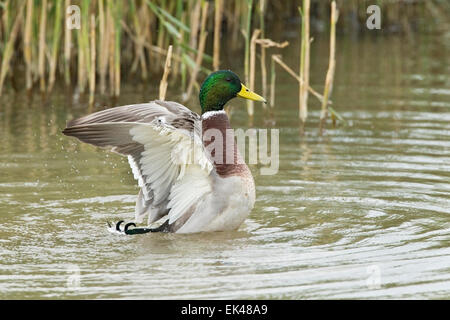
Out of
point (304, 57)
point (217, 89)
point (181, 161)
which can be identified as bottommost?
point (181, 161)

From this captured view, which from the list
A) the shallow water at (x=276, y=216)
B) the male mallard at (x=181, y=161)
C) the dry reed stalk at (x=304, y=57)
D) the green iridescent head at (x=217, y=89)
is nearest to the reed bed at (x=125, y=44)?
the dry reed stalk at (x=304, y=57)

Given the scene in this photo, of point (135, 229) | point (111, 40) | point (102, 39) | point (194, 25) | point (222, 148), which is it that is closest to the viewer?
point (222, 148)

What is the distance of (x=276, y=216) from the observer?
22.4 feet

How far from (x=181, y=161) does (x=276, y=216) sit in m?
1.02

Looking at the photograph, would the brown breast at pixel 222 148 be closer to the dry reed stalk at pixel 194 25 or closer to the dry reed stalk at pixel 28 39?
the dry reed stalk at pixel 194 25

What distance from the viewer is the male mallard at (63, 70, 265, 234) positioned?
6.00m

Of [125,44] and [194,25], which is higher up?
[194,25]

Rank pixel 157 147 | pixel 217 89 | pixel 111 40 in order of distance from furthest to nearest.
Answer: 1. pixel 111 40
2. pixel 217 89
3. pixel 157 147

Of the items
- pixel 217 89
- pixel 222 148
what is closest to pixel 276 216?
pixel 222 148

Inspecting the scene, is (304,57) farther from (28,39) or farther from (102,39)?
(28,39)

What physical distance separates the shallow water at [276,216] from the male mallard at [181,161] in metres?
0.18

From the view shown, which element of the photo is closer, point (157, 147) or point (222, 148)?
point (157, 147)

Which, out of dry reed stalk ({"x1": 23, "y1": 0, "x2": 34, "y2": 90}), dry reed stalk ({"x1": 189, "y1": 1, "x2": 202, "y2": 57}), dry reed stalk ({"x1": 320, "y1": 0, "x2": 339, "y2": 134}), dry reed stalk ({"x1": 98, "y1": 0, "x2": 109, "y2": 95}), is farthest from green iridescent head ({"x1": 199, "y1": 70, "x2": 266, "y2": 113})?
dry reed stalk ({"x1": 23, "y1": 0, "x2": 34, "y2": 90})
